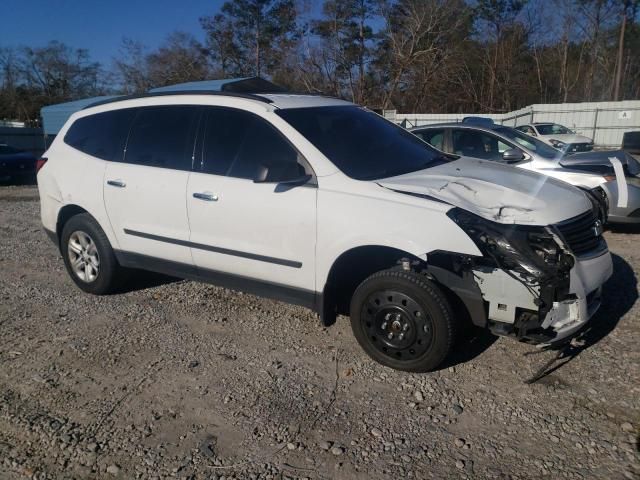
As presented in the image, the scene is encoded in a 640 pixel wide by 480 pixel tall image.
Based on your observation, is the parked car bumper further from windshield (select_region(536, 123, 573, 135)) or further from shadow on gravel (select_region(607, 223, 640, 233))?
windshield (select_region(536, 123, 573, 135))

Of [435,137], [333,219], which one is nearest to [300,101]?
[333,219]

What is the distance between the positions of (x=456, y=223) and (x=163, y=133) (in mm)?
2709

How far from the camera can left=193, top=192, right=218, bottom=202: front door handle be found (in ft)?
13.7

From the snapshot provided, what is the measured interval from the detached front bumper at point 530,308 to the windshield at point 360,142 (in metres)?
1.16

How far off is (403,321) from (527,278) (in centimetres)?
84

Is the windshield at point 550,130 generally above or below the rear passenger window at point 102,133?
below

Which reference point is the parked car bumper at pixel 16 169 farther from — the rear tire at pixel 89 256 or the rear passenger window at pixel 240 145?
the rear passenger window at pixel 240 145

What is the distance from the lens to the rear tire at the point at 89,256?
5082 millimetres

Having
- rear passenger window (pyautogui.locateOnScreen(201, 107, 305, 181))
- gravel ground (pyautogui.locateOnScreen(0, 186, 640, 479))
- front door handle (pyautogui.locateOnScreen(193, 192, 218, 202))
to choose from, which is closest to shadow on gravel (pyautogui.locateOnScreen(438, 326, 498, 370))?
gravel ground (pyautogui.locateOnScreen(0, 186, 640, 479))

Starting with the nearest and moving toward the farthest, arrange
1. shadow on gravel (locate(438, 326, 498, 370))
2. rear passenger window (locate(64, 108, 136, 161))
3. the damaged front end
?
the damaged front end, shadow on gravel (locate(438, 326, 498, 370)), rear passenger window (locate(64, 108, 136, 161))

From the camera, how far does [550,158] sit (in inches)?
294

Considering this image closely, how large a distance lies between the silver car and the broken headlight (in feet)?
10.2

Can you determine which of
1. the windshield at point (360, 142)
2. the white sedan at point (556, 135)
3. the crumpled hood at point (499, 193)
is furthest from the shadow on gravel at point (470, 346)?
the white sedan at point (556, 135)

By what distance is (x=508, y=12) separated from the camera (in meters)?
43.9
